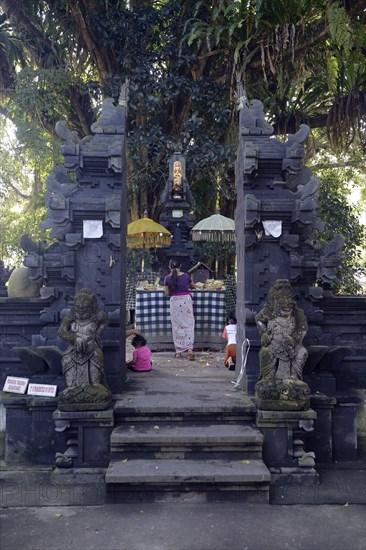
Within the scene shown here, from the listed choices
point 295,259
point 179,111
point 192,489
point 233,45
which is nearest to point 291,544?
point 192,489

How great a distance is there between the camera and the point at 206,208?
16.6 metres

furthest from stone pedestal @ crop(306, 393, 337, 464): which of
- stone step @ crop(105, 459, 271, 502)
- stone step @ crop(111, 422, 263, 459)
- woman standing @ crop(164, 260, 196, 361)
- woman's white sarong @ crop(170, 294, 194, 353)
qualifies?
woman's white sarong @ crop(170, 294, 194, 353)

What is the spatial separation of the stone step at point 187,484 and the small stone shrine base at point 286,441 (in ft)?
1.39

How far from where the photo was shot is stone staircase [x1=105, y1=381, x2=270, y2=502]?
4.86 m

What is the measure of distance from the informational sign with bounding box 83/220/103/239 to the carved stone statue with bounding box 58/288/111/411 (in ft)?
2.72

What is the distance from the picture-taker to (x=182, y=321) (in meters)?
9.52

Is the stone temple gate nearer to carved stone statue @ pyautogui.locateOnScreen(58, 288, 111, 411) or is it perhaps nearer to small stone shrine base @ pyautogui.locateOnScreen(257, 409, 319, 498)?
carved stone statue @ pyautogui.locateOnScreen(58, 288, 111, 411)

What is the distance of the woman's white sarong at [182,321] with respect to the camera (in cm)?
951

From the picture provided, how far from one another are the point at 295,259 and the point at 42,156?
10403mm

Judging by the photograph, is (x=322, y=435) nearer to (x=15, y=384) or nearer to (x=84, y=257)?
(x=84, y=257)

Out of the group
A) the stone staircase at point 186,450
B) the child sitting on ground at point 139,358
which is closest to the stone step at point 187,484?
the stone staircase at point 186,450

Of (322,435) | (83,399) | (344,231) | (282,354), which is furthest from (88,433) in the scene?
(344,231)

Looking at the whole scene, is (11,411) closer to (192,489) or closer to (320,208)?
(192,489)

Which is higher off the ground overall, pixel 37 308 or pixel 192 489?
pixel 37 308
